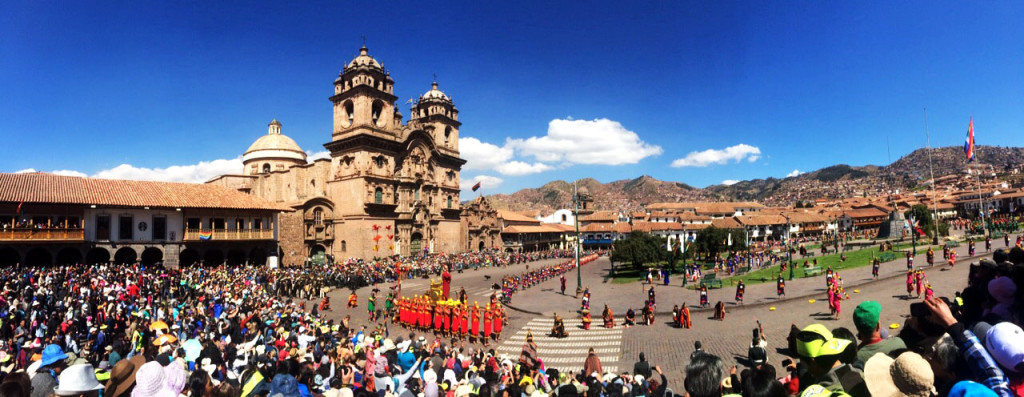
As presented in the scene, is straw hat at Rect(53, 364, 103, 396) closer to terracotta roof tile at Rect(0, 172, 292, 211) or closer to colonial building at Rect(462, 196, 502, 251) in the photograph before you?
terracotta roof tile at Rect(0, 172, 292, 211)

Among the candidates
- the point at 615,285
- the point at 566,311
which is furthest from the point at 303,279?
the point at 615,285

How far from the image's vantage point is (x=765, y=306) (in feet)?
63.8

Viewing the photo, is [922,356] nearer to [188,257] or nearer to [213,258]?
[188,257]

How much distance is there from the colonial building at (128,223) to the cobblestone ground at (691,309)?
10.9m

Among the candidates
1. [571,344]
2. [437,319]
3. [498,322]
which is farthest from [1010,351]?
[437,319]

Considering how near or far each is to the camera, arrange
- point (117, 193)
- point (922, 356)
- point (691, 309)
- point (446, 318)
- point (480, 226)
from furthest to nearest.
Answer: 1. point (480, 226)
2. point (117, 193)
3. point (691, 309)
4. point (446, 318)
5. point (922, 356)

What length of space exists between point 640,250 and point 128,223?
34494mm

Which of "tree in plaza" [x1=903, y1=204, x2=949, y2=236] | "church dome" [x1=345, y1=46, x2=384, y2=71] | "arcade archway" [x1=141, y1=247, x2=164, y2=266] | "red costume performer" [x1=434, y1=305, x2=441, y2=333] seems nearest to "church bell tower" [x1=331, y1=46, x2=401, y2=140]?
"church dome" [x1=345, y1=46, x2=384, y2=71]

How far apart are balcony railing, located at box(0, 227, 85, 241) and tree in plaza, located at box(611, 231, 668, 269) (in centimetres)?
3472

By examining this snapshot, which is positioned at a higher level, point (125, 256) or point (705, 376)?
point (125, 256)

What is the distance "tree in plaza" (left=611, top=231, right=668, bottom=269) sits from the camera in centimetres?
3662

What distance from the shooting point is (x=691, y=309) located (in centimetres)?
2019

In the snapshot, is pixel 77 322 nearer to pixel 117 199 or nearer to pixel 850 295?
pixel 117 199

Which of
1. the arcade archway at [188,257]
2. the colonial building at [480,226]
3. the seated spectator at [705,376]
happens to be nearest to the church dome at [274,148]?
the colonial building at [480,226]
